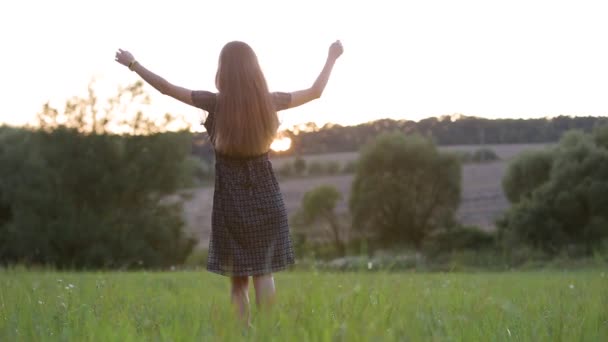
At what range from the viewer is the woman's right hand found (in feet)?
17.1

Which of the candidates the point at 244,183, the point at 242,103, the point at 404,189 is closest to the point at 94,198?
the point at 404,189

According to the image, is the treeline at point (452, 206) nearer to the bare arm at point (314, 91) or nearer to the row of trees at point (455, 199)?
the row of trees at point (455, 199)

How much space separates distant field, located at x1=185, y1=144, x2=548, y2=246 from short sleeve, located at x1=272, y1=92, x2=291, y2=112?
40307 mm

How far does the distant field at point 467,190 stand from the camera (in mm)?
47591

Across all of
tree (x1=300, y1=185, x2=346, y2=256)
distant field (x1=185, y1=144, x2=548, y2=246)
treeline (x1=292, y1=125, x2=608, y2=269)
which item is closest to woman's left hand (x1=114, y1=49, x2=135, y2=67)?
treeline (x1=292, y1=125, x2=608, y2=269)

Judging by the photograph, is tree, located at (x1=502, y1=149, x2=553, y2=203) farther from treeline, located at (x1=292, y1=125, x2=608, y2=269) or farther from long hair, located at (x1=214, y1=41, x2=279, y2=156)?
long hair, located at (x1=214, y1=41, x2=279, y2=156)

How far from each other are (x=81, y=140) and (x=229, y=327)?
3809 centimetres

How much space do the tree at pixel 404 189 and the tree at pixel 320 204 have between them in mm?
2732

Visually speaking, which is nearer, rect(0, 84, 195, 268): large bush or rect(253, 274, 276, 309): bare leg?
rect(253, 274, 276, 309): bare leg

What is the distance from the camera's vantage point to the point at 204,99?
4816 mm

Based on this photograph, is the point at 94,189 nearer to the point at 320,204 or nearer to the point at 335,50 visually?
the point at 320,204

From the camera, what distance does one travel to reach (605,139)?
145ft

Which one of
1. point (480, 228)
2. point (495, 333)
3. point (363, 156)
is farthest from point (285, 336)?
point (363, 156)

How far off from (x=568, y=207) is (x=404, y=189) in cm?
1302
